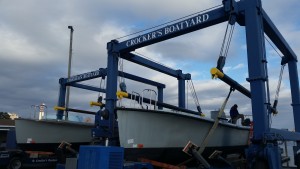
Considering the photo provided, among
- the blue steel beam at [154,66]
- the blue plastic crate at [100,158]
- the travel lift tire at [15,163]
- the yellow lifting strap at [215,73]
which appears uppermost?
the blue steel beam at [154,66]

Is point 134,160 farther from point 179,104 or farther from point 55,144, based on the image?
point 179,104

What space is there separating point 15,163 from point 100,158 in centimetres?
575

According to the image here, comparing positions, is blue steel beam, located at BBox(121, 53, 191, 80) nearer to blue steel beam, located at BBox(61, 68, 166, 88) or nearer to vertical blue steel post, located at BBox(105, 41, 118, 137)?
vertical blue steel post, located at BBox(105, 41, 118, 137)

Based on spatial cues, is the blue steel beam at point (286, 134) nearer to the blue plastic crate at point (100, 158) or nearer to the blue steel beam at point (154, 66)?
the blue plastic crate at point (100, 158)

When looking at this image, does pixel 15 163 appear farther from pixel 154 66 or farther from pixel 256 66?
pixel 256 66

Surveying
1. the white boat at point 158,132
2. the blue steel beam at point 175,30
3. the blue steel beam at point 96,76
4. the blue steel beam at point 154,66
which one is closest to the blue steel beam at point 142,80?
the blue steel beam at point 96,76

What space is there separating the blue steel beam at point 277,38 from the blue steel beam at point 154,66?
4.15 meters

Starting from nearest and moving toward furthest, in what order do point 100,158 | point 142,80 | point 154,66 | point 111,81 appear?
1. point 100,158
2. point 111,81
3. point 154,66
4. point 142,80

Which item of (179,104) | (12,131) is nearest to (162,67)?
(179,104)

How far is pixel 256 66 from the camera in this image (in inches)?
258

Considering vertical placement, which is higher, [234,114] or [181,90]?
[181,90]

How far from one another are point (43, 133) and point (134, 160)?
5.33m

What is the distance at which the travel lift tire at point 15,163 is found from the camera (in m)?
9.70

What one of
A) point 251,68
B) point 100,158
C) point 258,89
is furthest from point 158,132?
point 251,68
